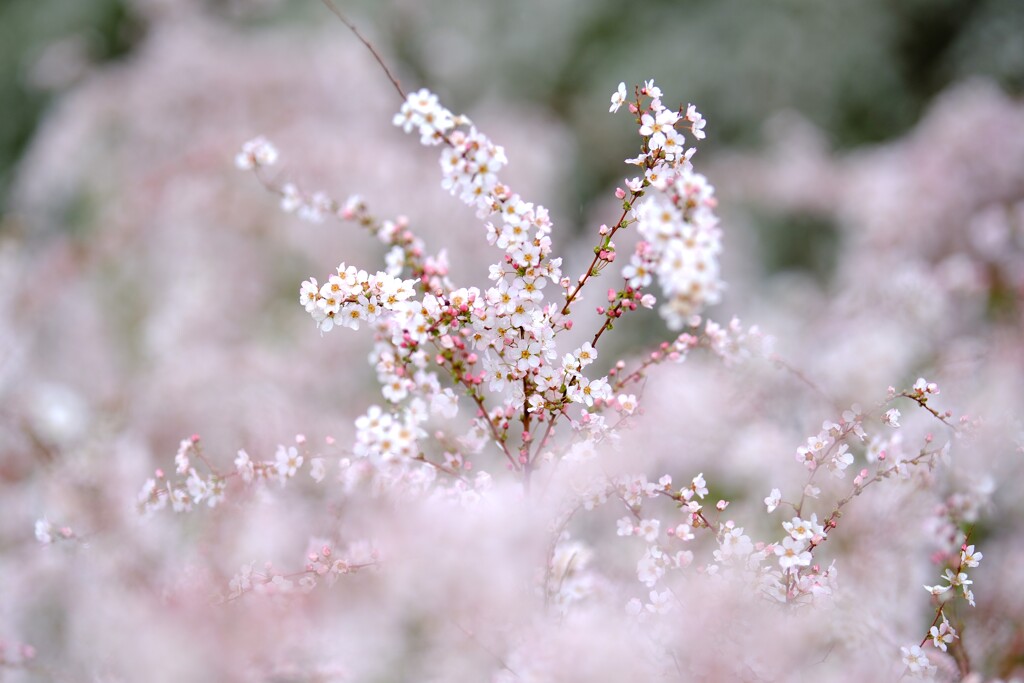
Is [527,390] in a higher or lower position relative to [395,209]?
lower

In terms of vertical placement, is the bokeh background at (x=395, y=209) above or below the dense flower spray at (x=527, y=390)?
above

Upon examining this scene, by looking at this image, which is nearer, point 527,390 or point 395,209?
point 527,390

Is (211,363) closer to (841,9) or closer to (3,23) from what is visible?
(841,9)

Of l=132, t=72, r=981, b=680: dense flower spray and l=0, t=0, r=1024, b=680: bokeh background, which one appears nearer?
l=132, t=72, r=981, b=680: dense flower spray

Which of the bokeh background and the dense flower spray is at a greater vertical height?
the bokeh background

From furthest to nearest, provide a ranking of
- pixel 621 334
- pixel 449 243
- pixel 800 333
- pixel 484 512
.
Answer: pixel 621 334 < pixel 449 243 < pixel 800 333 < pixel 484 512

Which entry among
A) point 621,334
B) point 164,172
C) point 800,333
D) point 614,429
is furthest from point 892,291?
point 164,172

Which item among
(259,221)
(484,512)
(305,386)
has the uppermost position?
(259,221)

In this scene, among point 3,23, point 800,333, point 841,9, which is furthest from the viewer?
point 3,23
